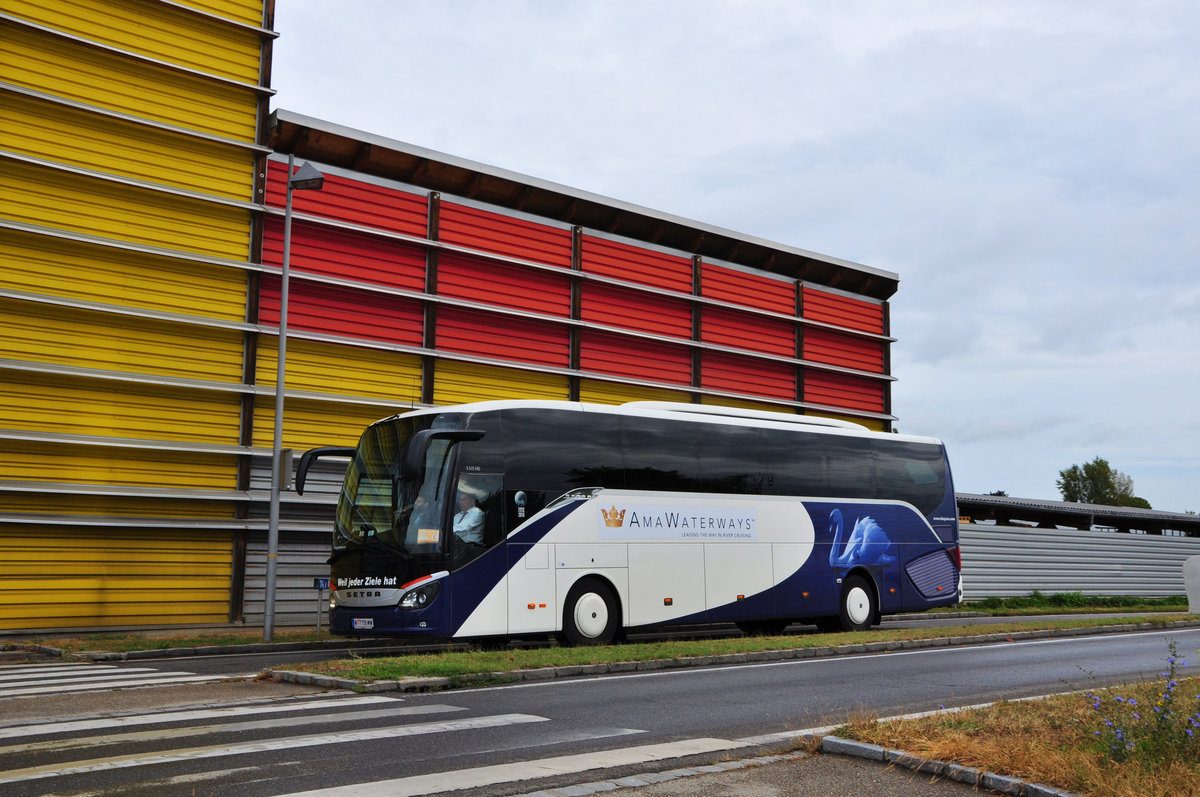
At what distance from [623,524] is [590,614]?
1570 mm

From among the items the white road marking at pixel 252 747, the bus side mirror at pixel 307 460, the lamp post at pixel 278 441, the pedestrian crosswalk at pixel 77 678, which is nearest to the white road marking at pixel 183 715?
the white road marking at pixel 252 747

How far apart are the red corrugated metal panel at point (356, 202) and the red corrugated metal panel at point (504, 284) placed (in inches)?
47.4

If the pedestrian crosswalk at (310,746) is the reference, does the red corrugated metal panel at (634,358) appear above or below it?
above

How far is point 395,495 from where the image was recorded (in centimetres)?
1559

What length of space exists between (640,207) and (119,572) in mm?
16298

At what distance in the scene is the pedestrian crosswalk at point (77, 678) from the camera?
38.8ft

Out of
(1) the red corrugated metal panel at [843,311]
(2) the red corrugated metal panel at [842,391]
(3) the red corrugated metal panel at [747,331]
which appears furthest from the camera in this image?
(1) the red corrugated metal panel at [843,311]

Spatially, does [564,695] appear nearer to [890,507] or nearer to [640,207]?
[890,507]

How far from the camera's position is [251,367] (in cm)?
2283

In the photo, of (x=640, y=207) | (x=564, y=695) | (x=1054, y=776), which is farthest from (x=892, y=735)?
(x=640, y=207)

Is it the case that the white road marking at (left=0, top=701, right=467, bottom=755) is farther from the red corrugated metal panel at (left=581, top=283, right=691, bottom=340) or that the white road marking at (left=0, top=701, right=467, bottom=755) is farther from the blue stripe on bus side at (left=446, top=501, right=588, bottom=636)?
the red corrugated metal panel at (left=581, top=283, right=691, bottom=340)

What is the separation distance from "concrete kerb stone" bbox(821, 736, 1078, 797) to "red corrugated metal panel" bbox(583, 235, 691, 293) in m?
22.2

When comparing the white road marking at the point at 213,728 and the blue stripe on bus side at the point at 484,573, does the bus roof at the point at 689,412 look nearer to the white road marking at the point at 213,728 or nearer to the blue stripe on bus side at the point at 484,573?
the blue stripe on bus side at the point at 484,573

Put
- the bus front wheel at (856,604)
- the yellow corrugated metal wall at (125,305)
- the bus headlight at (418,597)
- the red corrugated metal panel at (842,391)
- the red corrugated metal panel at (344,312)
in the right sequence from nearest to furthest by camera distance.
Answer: the bus headlight at (418,597), the yellow corrugated metal wall at (125,305), the bus front wheel at (856,604), the red corrugated metal panel at (344,312), the red corrugated metal panel at (842,391)
